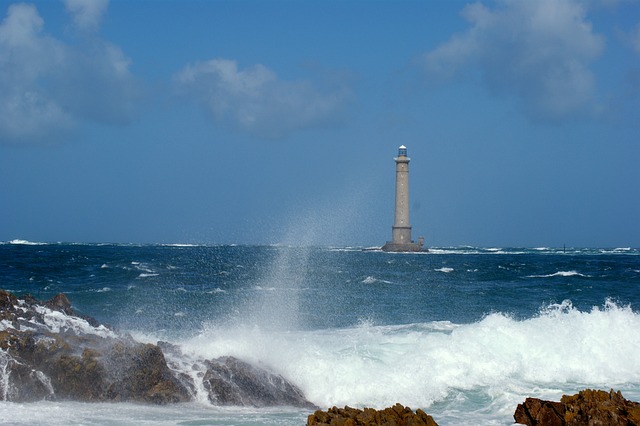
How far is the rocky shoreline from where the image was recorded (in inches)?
355

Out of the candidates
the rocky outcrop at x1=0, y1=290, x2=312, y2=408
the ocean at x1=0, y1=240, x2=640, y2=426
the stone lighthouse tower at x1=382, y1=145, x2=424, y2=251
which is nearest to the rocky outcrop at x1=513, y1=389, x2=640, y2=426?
the ocean at x1=0, y1=240, x2=640, y2=426

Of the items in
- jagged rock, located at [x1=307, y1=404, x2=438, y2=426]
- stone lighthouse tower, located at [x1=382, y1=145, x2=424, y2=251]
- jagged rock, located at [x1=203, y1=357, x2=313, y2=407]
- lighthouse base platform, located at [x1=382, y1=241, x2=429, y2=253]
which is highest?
stone lighthouse tower, located at [x1=382, y1=145, x2=424, y2=251]

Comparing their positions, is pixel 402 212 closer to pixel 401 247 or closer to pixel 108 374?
pixel 401 247

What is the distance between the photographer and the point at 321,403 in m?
11.9

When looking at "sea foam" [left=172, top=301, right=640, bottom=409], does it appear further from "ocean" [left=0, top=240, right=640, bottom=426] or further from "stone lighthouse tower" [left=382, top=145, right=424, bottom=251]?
"stone lighthouse tower" [left=382, top=145, right=424, bottom=251]

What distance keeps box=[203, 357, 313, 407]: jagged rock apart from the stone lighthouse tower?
55161 mm

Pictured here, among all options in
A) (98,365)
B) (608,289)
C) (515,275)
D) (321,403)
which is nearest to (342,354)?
(321,403)

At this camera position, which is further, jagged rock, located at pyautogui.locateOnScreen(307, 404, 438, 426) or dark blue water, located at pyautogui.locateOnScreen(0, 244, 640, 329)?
dark blue water, located at pyautogui.locateOnScreen(0, 244, 640, 329)

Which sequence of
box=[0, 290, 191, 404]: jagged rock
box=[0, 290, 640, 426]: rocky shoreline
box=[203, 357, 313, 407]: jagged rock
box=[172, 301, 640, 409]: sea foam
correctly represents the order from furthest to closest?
box=[172, 301, 640, 409]: sea foam < box=[203, 357, 313, 407]: jagged rock < box=[0, 290, 191, 404]: jagged rock < box=[0, 290, 640, 426]: rocky shoreline

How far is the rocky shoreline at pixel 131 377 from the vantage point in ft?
29.6

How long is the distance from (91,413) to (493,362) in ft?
25.3

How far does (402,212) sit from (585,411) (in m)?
58.7

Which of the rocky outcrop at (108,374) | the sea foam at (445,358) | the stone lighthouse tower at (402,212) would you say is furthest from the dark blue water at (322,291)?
the stone lighthouse tower at (402,212)

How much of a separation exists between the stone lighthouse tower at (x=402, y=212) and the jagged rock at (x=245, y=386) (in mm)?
55161
